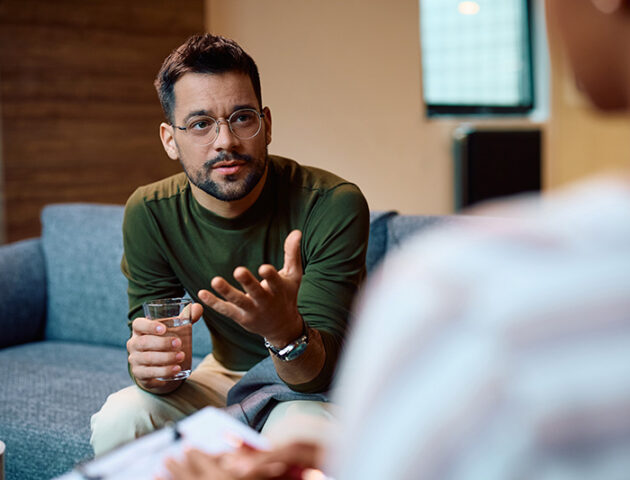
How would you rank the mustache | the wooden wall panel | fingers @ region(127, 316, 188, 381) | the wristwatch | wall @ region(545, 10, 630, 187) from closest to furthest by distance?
the wristwatch
fingers @ region(127, 316, 188, 381)
the mustache
the wooden wall panel
wall @ region(545, 10, 630, 187)

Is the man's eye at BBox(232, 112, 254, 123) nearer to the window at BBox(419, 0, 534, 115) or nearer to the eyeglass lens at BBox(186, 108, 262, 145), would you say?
the eyeglass lens at BBox(186, 108, 262, 145)

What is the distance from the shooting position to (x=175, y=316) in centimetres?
143

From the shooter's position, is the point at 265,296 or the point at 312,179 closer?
the point at 265,296

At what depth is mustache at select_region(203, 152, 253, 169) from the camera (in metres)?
1.62

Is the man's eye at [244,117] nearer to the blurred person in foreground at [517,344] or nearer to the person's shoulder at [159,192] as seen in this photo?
the person's shoulder at [159,192]

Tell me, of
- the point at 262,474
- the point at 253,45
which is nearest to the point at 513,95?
the point at 253,45

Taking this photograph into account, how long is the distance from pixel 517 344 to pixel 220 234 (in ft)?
4.35

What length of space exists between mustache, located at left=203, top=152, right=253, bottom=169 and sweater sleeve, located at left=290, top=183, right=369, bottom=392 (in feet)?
0.64

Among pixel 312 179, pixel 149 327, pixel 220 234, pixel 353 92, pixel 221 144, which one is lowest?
pixel 149 327

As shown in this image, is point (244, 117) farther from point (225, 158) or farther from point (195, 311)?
point (195, 311)

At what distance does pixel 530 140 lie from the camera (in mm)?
5883

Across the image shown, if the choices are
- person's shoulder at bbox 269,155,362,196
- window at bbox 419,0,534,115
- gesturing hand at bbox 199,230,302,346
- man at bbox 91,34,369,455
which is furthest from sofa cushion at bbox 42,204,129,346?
window at bbox 419,0,534,115

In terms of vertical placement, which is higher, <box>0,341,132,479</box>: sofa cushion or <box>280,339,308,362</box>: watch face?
<box>280,339,308,362</box>: watch face

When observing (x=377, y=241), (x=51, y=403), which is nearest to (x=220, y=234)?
(x=377, y=241)
